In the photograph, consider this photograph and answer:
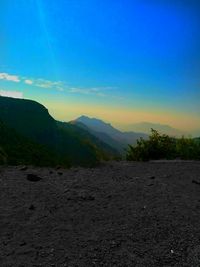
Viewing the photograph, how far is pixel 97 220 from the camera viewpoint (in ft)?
29.7

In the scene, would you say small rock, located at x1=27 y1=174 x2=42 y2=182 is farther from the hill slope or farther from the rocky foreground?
the hill slope

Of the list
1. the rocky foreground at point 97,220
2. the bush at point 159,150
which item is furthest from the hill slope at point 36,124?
the rocky foreground at point 97,220

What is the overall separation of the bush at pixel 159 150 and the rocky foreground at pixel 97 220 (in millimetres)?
7112

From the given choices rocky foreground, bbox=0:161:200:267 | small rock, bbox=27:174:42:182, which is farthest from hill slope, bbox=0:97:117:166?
rocky foreground, bbox=0:161:200:267

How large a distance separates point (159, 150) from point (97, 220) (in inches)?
512

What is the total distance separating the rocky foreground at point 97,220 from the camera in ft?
24.2

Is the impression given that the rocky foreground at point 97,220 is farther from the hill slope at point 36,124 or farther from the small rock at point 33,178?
the hill slope at point 36,124

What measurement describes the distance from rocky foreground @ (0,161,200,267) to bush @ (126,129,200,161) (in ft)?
23.3

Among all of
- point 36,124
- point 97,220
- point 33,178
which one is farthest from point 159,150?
point 36,124

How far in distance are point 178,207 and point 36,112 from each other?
145352mm

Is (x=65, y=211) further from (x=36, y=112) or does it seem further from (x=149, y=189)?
(x=36, y=112)

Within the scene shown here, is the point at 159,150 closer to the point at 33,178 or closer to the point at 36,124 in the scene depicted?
the point at 33,178

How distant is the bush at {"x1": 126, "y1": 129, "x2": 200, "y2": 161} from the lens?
68.9 ft

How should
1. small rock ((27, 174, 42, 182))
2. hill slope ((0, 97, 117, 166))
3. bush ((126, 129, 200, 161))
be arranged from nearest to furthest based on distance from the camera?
Result: 1. small rock ((27, 174, 42, 182))
2. bush ((126, 129, 200, 161))
3. hill slope ((0, 97, 117, 166))
